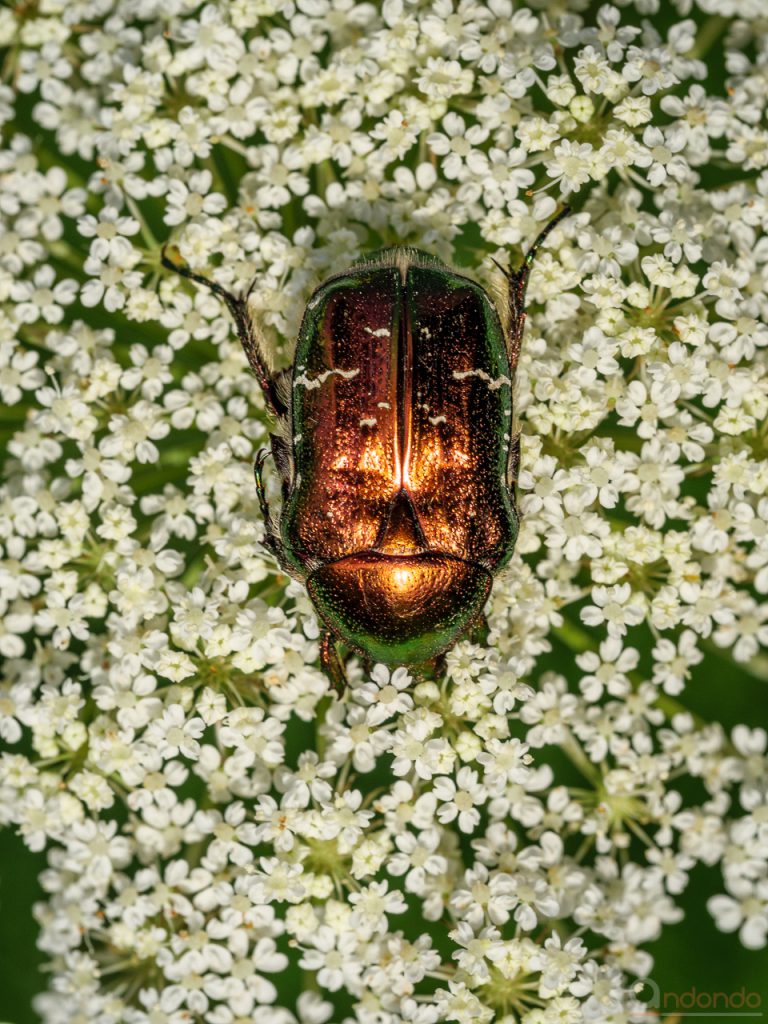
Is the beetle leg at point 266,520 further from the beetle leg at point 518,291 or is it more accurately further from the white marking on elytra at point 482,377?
the beetle leg at point 518,291

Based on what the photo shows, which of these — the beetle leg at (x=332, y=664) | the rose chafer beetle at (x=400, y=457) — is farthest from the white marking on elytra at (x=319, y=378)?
the beetle leg at (x=332, y=664)

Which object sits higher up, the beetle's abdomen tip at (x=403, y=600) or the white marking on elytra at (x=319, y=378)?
the white marking on elytra at (x=319, y=378)

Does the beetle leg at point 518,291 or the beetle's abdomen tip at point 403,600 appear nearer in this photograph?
the beetle's abdomen tip at point 403,600

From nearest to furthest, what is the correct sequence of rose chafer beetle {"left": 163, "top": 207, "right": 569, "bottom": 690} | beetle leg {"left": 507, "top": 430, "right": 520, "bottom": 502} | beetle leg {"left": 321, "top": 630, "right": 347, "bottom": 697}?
rose chafer beetle {"left": 163, "top": 207, "right": 569, "bottom": 690} → beetle leg {"left": 507, "top": 430, "right": 520, "bottom": 502} → beetle leg {"left": 321, "top": 630, "right": 347, "bottom": 697}

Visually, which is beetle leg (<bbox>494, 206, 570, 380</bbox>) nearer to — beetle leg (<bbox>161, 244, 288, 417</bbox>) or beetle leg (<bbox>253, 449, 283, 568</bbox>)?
beetle leg (<bbox>161, 244, 288, 417</bbox>)

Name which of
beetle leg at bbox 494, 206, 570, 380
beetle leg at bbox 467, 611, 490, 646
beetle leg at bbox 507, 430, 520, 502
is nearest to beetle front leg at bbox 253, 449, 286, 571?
beetle leg at bbox 467, 611, 490, 646

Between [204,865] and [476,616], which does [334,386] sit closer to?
[476,616]

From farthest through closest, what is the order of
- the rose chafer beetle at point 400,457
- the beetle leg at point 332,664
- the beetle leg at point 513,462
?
1. the beetle leg at point 332,664
2. the beetle leg at point 513,462
3. the rose chafer beetle at point 400,457

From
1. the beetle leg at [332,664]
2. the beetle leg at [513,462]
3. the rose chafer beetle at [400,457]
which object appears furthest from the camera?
the beetle leg at [332,664]
